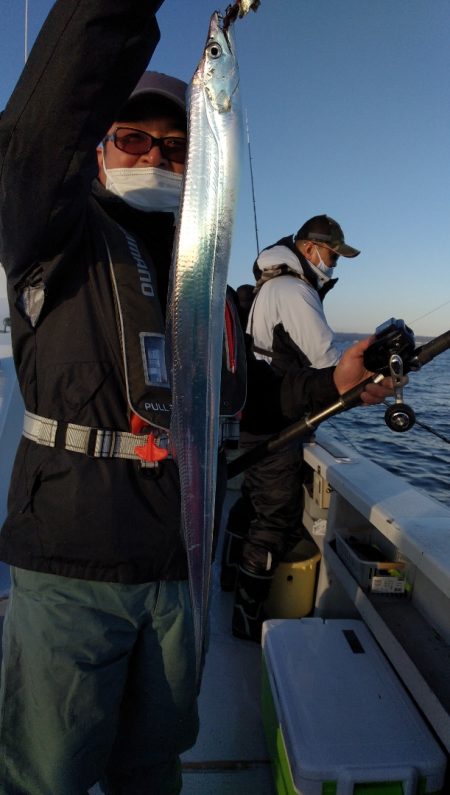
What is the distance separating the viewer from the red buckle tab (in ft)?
4.81

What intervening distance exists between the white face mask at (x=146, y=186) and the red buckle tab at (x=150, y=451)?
2.51 feet

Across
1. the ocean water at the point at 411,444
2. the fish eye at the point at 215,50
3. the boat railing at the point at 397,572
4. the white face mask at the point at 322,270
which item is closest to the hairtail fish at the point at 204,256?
the fish eye at the point at 215,50

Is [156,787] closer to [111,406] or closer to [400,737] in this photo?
[400,737]

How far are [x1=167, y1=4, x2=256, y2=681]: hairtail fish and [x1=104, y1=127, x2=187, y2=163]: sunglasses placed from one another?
571mm

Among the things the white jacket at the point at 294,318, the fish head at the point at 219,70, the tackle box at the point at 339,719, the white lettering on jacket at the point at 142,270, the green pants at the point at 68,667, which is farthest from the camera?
the white jacket at the point at 294,318

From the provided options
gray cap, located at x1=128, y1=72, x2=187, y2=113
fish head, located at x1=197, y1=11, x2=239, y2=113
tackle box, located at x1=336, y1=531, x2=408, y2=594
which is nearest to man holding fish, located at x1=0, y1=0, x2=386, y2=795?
gray cap, located at x1=128, y1=72, x2=187, y2=113

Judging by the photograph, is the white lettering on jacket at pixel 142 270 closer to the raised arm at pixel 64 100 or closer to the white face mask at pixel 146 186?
the white face mask at pixel 146 186

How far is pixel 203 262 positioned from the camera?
1.08m

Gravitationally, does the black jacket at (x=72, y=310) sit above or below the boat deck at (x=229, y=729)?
above

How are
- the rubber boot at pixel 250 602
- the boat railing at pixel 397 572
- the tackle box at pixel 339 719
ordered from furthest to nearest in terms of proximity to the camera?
the rubber boot at pixel 250 602
the boat railing at pixel 397 572
the tackle box at pixel 339 719

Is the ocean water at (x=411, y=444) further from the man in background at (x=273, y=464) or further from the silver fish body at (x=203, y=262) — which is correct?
the silver fish body at (x=203, y=262)

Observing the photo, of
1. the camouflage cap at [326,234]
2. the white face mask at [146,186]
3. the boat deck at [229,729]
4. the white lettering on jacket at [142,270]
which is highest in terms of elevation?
the camouflage cap at [326,234]

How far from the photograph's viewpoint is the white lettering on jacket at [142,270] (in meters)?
1.51

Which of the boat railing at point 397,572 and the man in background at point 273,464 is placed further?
the man in background at point 273,464
